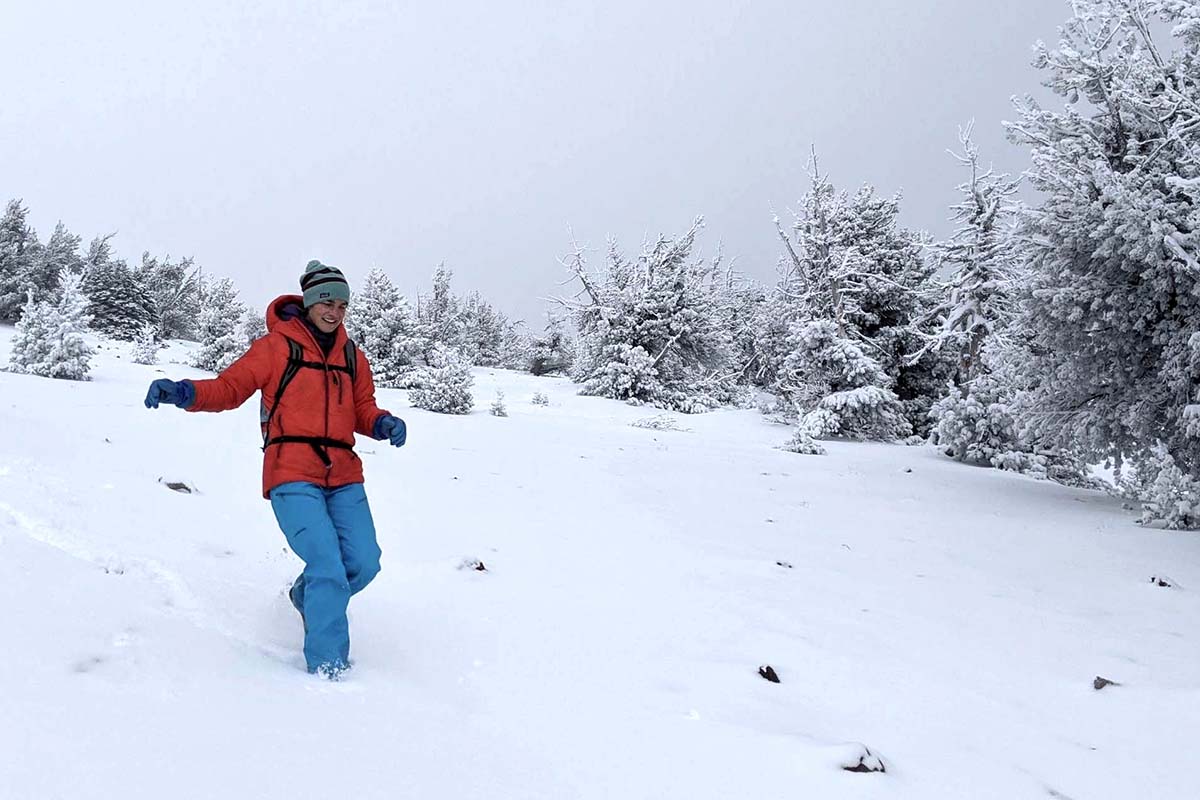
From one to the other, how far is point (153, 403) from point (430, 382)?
43.4 ft

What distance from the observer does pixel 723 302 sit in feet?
115

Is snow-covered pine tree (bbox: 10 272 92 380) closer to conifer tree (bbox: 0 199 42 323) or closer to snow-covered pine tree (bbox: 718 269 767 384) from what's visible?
conifer tree (bbox: 0 199 42 323)

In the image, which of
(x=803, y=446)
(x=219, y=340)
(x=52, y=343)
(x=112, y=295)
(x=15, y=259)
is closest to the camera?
(x=52, y=343)

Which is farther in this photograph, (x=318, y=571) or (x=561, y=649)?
(x=561, y=649)

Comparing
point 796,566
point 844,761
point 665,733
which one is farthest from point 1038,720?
point 796,566

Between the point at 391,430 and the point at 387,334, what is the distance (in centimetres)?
1967

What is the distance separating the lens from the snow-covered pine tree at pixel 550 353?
37.2 meters

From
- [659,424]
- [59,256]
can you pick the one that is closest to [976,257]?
[659,424]

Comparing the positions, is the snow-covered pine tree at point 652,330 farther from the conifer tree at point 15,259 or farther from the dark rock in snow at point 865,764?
the dark rock in snow at point 865,764

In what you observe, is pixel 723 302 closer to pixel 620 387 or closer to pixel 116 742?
pixel 620 387

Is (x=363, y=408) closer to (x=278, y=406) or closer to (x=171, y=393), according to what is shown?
(x=278, y=406)

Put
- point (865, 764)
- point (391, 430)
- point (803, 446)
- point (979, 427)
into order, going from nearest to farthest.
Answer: point (865, 764)
point (391, 430)
point (979, 427)
point (803, 446)

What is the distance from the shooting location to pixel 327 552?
2.96m

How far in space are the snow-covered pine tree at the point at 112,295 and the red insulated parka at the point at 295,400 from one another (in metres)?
26.8
